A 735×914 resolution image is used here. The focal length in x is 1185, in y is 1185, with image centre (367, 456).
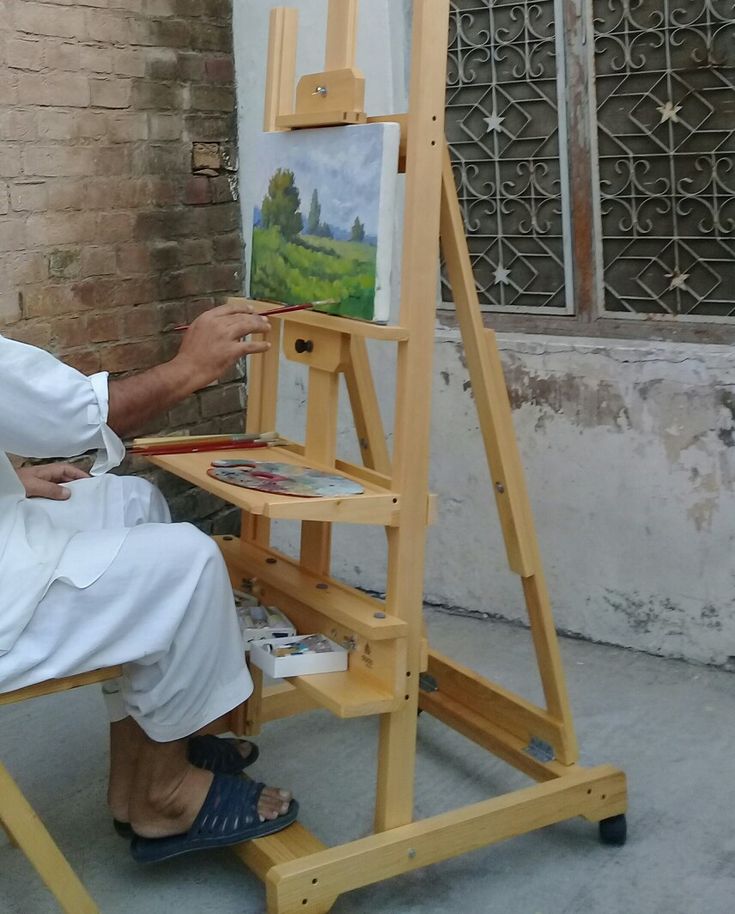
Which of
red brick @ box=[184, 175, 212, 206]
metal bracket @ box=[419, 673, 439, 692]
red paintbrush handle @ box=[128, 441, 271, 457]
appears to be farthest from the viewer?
red brick @ box=[184, 175, 212, 206]

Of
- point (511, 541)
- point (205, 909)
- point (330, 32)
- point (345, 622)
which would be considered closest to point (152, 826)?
point (205, 909)

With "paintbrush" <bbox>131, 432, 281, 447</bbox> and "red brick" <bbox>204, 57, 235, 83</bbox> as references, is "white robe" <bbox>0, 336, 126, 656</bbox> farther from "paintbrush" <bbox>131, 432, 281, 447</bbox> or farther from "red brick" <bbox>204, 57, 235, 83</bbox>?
"red brick" <bbox>204, 57, 235, 83</bbox>

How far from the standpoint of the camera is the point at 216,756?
2.36 metres

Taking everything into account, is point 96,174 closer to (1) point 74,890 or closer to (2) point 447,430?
(2) point 447,430

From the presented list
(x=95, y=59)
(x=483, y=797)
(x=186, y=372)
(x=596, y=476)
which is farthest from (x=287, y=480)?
(x=95, y=59)

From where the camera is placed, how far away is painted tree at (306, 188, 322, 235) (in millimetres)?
2164

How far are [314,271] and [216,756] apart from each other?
3.20 feet

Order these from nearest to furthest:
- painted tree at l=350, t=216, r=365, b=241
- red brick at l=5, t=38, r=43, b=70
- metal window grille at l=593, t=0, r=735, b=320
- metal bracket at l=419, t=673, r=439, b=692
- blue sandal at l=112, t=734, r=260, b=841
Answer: painted tree at l=350, t=216, r=365, b=241, blue sandal at l=112, t=734, r=260, b=841, metal bracket at l=419, t=673, r=439, b=692, metal window grille at l=593, t=0, r=735, b=320, red brick at l=5, t=38, r=43, b=70

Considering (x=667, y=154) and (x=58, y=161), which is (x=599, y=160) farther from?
(x=58, y=161)

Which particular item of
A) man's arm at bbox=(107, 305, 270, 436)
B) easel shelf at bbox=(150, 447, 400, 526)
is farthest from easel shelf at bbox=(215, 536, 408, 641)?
man's arm at bbox=(107, 305, 270, 436)

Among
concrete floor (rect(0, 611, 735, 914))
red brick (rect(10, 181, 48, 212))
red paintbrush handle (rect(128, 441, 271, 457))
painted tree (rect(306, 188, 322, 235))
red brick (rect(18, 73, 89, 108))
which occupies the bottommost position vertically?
concrete floor (rect(0, 611, 735, 914))

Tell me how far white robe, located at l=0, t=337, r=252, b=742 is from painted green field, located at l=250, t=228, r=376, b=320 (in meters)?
0.45

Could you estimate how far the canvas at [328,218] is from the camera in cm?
201

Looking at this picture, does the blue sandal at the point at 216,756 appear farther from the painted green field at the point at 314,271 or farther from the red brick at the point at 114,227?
the red brick at the point at 114,227
